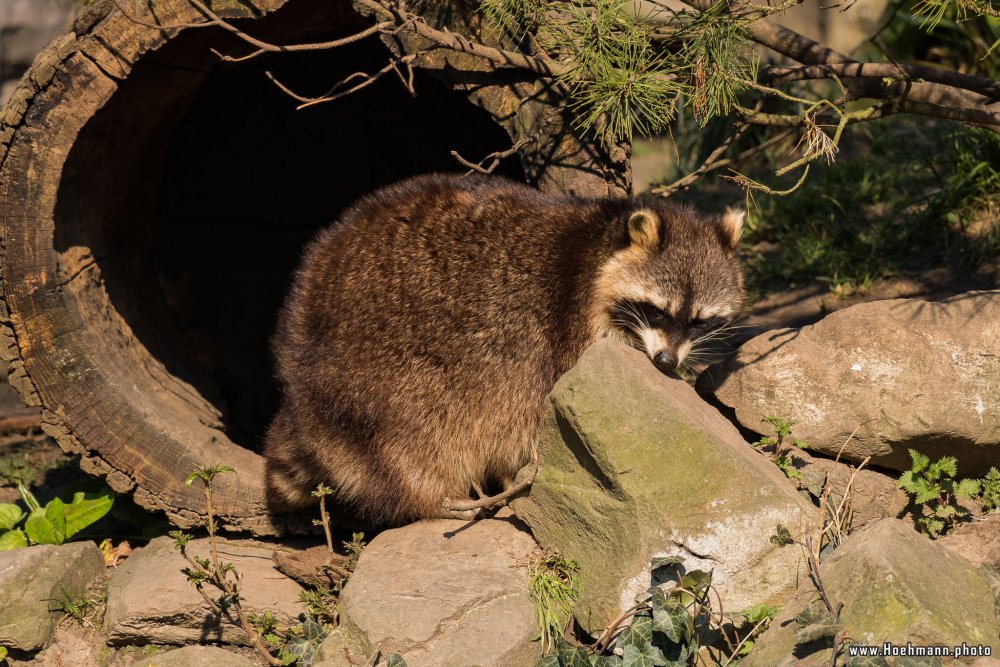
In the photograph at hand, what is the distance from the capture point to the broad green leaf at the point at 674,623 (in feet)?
9.41

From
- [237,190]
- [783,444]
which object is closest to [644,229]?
[783,444]

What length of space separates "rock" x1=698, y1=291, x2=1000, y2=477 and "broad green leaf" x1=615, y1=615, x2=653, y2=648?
1146 millimetres

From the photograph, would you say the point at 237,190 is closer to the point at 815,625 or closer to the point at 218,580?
the point at 218,580

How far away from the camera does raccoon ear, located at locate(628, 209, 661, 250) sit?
3693 millimetres

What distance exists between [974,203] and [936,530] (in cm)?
244

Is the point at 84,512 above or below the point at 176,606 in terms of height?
above

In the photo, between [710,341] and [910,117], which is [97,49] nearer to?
[710,341]

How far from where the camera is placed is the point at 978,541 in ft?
11.4

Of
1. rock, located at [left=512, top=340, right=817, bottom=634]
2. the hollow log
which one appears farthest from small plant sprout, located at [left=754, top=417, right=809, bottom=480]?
the hollow log

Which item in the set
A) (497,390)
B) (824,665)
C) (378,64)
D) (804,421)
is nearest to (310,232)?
(378,64)

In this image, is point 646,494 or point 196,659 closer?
point 646,494

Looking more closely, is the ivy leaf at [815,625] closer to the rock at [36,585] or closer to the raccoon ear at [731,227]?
the raccoon ear at [731,227]

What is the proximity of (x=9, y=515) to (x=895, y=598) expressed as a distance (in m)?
3.60

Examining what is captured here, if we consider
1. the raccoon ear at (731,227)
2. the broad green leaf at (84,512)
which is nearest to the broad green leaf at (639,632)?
the raccoon ear at (731,227)
